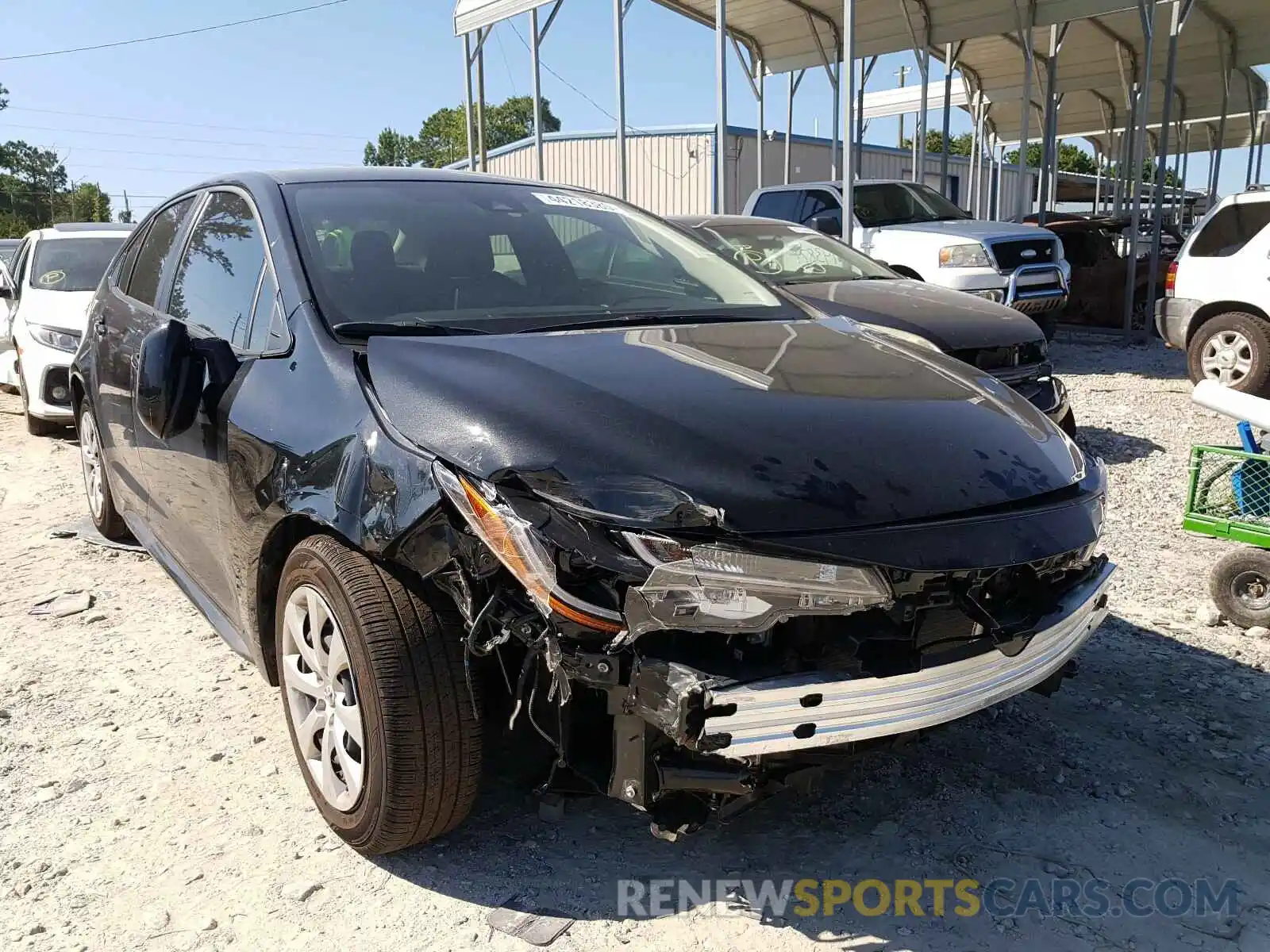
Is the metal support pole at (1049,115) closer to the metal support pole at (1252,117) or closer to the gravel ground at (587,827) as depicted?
the metal support pole at (1252,117)

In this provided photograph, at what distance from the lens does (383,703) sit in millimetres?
2199

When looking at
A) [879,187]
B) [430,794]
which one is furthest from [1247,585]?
[879,187]

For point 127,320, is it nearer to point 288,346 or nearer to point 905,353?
point 288,346

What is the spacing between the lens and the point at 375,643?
2215 millimetres

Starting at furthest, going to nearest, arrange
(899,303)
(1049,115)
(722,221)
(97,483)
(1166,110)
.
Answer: (1049,115) < (1166,110) < (722,221) < (899,303) < (97,483)

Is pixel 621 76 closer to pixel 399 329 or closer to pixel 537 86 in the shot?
pixel 537 86

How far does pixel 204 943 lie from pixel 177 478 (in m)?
1.56

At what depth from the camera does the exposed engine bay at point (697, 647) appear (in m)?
1.92

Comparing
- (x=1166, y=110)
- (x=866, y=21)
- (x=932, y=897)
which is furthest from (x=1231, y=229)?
(x=866, y=21)

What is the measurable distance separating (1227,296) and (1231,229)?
57 cm

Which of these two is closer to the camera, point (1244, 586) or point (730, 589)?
point (730, 589)

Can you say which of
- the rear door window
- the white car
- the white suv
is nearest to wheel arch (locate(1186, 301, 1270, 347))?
the white suv

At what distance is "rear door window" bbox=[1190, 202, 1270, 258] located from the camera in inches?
326

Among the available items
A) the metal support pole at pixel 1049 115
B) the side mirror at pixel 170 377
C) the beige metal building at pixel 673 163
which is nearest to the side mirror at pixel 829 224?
the metal support pole at pixel 1049 115
